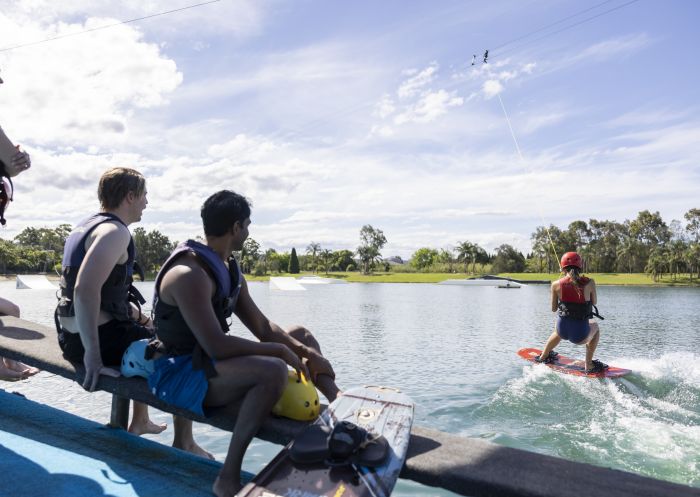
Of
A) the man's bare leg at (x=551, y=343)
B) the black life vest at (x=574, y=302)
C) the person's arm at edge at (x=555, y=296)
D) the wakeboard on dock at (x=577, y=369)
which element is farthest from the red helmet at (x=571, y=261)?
the wakeboard on dock at (x=577, y=369)

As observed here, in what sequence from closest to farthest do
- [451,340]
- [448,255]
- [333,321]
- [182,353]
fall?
[182,353] → [451,340] → [333,321] → [448,255]

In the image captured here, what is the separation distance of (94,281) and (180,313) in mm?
711

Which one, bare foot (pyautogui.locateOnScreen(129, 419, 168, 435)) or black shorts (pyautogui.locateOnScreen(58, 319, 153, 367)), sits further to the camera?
bare foot (pyautogui.locateOnScreen(129, 419, 168, 435))

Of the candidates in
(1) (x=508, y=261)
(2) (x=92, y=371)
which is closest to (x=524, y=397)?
(2) (x=92, y=371)

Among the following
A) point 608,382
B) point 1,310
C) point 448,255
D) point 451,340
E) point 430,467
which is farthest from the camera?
point 448,255

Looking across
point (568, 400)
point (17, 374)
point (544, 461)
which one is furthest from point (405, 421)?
point (568, 400)

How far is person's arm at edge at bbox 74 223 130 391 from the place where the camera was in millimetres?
3322

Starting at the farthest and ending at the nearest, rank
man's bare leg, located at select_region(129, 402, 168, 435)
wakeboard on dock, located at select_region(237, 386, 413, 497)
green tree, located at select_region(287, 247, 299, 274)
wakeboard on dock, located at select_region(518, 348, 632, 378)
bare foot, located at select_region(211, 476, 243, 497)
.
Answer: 1. green tree, located at select_region(287, 247, 299, 274)
2. wakeboard on dock, located at select_region(518, 348, 632, 378)
3. man's bare leg, located at select_region(129, 402, 168, 435)
4. bare foot, located at select_region(211, 476, 243, 497)
5. wakeboard on dock, located at select_region(237, 386, 413, 497)

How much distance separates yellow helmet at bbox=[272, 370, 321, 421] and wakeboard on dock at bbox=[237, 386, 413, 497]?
171 millimetres

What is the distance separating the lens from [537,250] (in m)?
121

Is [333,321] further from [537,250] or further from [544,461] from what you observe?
[537,250]

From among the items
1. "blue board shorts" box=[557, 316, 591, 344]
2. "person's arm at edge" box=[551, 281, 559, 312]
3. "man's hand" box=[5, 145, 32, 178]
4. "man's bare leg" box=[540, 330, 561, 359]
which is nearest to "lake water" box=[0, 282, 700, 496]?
"man's bare leg" box=[540, 330, 561, 359]

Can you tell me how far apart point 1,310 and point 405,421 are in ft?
14.2

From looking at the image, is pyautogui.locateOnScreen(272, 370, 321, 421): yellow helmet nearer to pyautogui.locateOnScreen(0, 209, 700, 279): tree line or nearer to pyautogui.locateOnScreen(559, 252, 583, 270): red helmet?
pyautogui.locateOnScreen(559, 252, 583, 270): red helmet
